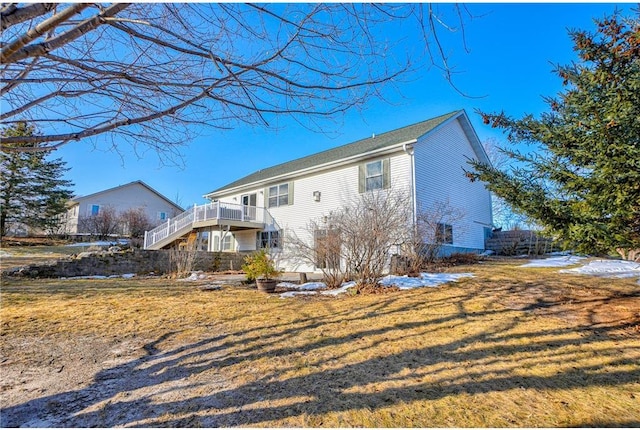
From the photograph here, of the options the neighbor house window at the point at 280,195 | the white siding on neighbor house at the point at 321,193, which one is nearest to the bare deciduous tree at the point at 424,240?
the white siding on neighbor house at the point at 321,193

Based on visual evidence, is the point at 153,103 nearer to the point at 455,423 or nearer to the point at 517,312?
the point at 455,423

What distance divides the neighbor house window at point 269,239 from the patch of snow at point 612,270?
11362 mm

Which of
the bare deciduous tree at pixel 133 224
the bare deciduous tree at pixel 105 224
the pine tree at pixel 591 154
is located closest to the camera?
the pine tree at pixel 591 154

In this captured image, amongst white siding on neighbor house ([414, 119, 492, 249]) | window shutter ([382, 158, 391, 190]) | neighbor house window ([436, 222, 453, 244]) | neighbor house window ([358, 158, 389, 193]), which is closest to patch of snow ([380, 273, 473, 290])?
neighbor house window ([436, 222, 453, 244])

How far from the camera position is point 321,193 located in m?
14.6

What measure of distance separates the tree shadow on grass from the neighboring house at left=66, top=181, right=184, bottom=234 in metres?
27.3

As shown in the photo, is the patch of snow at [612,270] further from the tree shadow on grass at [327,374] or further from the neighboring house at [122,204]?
the neighboring house at [122,204]

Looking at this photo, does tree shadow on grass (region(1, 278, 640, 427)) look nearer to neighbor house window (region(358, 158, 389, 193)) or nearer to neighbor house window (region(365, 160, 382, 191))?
neighbor house window (region(358, 158, 389, 193))

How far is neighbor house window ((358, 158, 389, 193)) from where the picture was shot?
12.5 m

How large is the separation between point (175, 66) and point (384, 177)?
10.3 m

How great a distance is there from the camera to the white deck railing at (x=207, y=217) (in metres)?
15.8

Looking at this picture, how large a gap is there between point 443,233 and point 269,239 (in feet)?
29.5

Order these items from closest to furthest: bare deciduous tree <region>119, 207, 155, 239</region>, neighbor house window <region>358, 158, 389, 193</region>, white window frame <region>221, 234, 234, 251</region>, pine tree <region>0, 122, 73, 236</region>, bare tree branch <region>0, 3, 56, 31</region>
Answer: bare tree branch <region>0, 3, 56, 31</region> < neighbor house window <region>358, 158, 389, 193</region> < white window frame <region>221, 234, 234, 251</region> < pine tree <region>0, 122, 73, 236</region> < bare deciduous tree <region>119, 207, 155, 239</region>

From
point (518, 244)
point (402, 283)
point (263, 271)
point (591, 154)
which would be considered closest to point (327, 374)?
point (591, 154)
